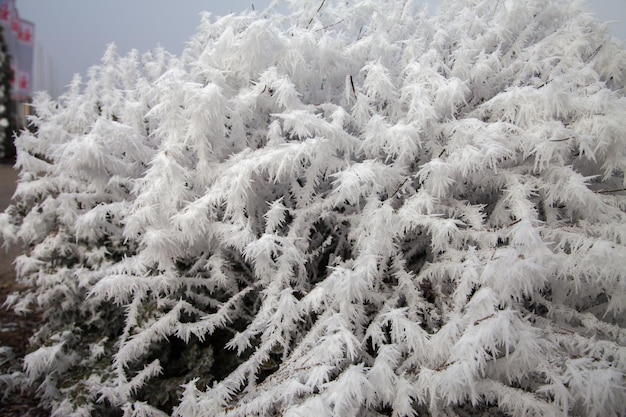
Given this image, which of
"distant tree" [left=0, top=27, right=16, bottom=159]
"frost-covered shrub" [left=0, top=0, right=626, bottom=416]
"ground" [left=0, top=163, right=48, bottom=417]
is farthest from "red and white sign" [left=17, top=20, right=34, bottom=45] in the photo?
"frost-covered shrub" [left=0, top=0, right=626, bottom=416]

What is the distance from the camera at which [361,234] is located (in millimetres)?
1991

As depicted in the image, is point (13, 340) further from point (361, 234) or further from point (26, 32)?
point (26, 32)

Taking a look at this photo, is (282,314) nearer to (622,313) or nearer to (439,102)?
(439,102)

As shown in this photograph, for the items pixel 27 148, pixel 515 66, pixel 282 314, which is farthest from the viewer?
pixel 27 148

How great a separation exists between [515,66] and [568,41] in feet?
1.01

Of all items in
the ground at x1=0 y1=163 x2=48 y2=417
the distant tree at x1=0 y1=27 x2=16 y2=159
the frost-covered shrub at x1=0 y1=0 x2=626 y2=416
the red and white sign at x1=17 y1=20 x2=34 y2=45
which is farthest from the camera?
the red and white sign at x1=17 y1=20 x2=34 y2=45

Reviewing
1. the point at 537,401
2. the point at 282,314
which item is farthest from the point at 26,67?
the point at 537,401

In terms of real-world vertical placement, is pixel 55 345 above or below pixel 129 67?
below

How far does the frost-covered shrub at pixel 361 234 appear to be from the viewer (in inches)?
63.5

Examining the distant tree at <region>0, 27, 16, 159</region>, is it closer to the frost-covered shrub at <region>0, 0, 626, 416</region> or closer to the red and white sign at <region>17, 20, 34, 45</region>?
the red and white sign at <region>17, 20, 34, 45</region>

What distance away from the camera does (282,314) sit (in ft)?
6.27

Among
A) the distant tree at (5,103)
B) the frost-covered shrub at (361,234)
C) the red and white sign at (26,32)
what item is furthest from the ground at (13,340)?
the red and white sign at (26,32)

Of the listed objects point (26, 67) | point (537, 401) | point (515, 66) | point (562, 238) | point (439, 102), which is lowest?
point (26, 67)

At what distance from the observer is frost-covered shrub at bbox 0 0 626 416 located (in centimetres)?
161
